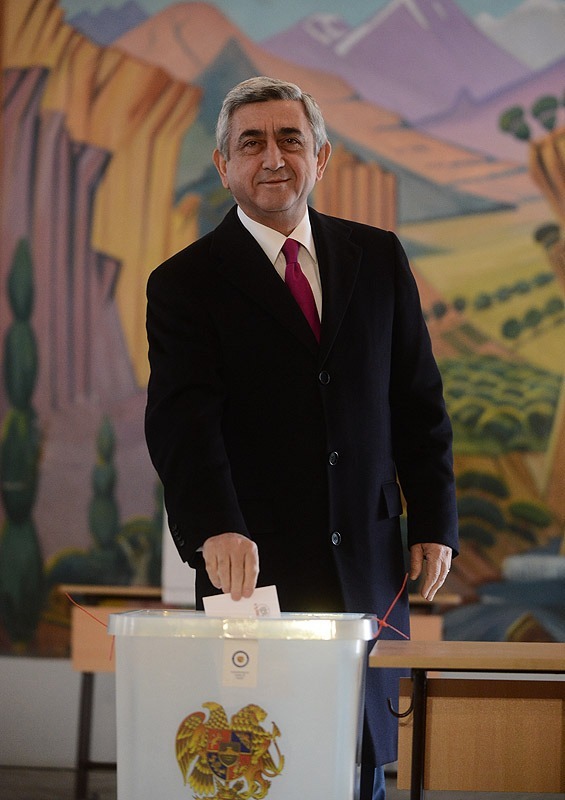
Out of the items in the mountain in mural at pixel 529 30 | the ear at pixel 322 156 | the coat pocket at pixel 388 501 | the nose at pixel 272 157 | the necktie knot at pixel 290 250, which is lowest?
the coat pocket at pixel 388 501

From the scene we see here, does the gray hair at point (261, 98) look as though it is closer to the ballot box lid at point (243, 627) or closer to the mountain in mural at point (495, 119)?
the ballot box lid at point (243, 627)

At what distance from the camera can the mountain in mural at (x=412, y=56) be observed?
4934mm

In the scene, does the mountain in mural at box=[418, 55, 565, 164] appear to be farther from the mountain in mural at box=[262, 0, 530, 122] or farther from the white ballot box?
the white ballot box

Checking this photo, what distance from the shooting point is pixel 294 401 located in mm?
2004

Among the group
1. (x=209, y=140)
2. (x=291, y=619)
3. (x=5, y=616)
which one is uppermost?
(x=209, y=140)

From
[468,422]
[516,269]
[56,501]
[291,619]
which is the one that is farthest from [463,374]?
[291,619]

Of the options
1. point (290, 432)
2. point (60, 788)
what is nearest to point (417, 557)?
point (290, 432)

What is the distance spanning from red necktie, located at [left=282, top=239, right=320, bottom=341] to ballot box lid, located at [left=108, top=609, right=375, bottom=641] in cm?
59

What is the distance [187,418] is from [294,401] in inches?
7.6

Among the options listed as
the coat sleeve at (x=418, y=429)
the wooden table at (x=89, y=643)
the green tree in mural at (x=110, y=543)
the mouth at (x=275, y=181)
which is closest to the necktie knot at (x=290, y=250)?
the mouth at (x=275, y=181)

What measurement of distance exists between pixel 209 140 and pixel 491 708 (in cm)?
361

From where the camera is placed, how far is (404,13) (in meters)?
4.97

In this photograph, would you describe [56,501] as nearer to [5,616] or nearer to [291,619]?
[5,616]

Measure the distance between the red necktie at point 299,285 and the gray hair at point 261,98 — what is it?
0.68 feet
